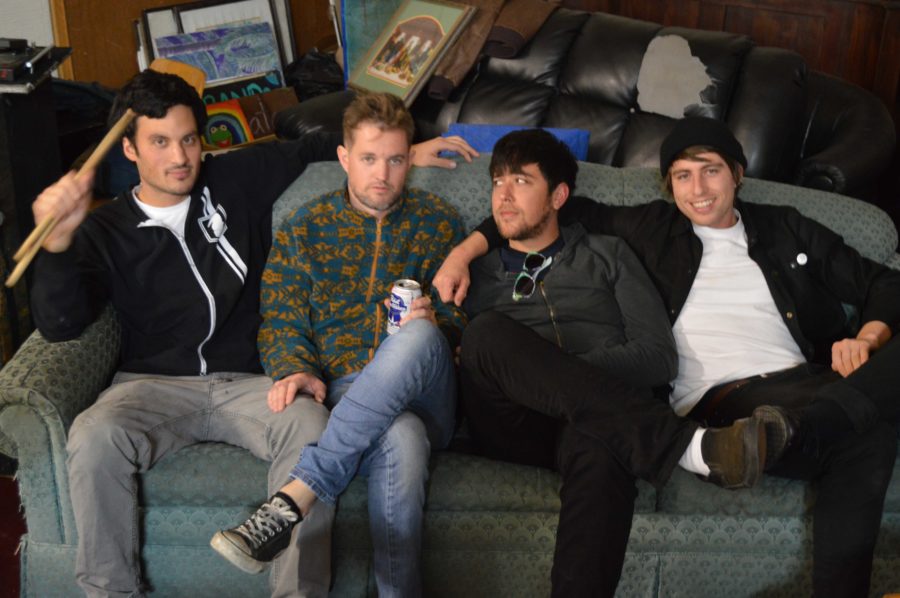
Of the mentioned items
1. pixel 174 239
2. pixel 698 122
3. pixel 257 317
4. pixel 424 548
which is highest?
pixel 698 122

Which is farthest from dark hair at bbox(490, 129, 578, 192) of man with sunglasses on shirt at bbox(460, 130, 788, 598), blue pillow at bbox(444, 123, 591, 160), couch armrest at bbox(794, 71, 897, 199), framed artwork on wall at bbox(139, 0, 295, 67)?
framed artwork on wall at bbox(139, 0, 295, 67)

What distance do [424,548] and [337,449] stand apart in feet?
1.10

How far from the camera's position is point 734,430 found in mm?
2062

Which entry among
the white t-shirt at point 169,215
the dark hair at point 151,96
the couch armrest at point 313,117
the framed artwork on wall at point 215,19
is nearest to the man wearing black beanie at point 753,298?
the white t-shirt at point 169,215

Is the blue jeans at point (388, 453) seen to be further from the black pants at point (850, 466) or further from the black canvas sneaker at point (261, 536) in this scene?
the black pants at point (850, 466)

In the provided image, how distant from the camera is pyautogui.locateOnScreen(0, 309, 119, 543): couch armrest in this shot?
2176 millimetres

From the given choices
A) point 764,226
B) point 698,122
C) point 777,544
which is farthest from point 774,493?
point 698,122

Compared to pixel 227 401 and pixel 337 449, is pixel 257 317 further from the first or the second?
pixel 337 449

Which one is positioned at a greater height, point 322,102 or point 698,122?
point 698,122

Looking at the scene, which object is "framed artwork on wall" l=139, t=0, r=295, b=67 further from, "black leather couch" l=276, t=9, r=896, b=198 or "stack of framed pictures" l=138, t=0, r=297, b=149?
"black leather couch" l=276, t=9, r=896, b=198

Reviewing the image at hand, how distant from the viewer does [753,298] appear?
2551mm

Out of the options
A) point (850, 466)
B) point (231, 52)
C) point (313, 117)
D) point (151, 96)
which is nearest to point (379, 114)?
point (151, 96)

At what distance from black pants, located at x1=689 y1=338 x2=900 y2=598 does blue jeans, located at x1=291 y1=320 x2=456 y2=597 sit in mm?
764

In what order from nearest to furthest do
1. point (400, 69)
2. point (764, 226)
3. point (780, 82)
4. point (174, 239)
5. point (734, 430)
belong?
point (734, 430)
point (174, 239)
point (764, 226)
point (780, 82)
point (400, 69)
